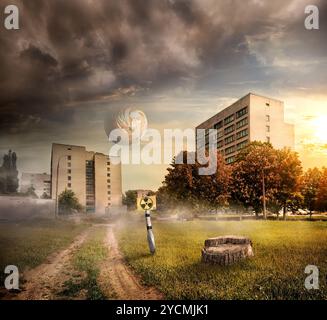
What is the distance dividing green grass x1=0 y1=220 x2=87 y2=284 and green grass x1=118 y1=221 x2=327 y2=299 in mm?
1012

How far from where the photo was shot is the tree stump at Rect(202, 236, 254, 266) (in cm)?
576

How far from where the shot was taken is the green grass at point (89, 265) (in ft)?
18.5

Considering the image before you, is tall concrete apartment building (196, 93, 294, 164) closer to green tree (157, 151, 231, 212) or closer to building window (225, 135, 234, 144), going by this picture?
building window (225, 135, 234, 144)

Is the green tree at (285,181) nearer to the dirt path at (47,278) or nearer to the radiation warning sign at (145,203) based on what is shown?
the radiation warning sign at (145,203)

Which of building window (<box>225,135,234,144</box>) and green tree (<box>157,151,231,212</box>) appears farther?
green tree (<box>157,151,231,212</box>)

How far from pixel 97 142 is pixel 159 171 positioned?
1.32 metres

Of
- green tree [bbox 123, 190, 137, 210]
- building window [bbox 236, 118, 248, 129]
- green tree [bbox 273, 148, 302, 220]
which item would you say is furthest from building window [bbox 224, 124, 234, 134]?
green tree [bbox 123, 190, 137, 210]

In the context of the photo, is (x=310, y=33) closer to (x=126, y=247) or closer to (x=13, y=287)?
(x=126, y=247)

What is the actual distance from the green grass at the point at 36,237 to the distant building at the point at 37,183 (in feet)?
1.84

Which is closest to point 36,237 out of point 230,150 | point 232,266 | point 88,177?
point 88,177

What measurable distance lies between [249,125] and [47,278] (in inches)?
182

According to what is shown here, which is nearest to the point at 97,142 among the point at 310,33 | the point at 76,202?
the point at 76,202

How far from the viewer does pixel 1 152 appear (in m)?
6.59
